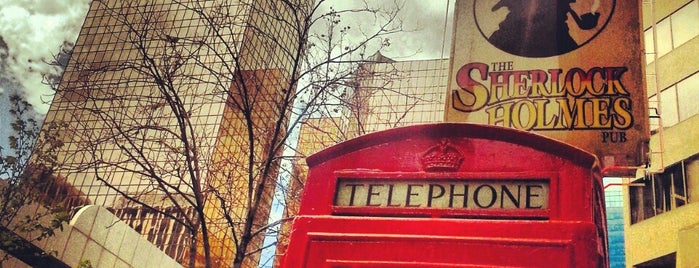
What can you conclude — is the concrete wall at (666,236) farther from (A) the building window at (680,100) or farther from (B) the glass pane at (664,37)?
(B) the glass pane at (664,37)

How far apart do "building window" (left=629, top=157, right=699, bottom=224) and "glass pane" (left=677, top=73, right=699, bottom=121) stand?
1.47 metres

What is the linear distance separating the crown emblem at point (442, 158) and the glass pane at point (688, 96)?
59.9ft

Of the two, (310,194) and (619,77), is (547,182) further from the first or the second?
(619,77)

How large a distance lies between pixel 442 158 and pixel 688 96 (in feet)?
61.6

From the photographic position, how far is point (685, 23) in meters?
19.5

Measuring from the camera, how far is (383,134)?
2.87 meters

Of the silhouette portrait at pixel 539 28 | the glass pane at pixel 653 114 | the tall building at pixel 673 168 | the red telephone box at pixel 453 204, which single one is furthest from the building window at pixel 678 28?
the red telephone box at pixel 453 204

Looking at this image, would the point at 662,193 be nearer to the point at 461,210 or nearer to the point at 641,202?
the point at 641,202

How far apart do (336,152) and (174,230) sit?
3083 centimetres

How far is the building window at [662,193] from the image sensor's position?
18.1 meters

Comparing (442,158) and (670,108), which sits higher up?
(670,108)

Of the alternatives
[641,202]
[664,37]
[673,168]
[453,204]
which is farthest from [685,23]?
[453,204]

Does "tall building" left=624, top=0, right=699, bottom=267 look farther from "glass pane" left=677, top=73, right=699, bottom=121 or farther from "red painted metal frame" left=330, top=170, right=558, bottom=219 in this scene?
"red painted metal frame" left=330, top=170, right=558, bottom=219

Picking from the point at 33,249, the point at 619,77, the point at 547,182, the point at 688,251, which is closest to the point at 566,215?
the point at 547,182
